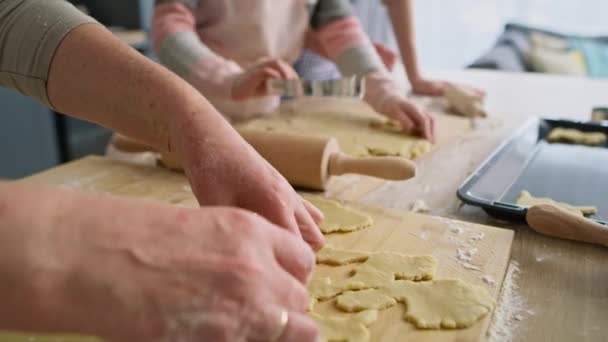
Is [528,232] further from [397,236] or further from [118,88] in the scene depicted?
[118,88]

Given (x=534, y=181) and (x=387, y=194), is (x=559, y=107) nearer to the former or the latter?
(x=534, y=181)

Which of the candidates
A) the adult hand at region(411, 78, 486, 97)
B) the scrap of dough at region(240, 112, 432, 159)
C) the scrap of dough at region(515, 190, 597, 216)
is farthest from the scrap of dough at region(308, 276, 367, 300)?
the adult hand at region(411, 78, 486, 97)

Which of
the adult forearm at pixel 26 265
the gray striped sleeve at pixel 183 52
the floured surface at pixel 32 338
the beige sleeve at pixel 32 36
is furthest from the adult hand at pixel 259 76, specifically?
the adult forearm at pixel 26 265

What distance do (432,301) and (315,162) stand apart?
0.35 meters

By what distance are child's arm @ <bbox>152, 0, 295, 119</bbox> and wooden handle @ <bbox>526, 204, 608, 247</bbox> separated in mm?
574

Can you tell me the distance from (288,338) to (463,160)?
0.79 metres

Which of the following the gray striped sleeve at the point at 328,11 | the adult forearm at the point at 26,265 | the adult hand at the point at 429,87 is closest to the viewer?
the adult forearm at the point at 26,265

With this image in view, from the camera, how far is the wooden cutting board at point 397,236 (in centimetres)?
57

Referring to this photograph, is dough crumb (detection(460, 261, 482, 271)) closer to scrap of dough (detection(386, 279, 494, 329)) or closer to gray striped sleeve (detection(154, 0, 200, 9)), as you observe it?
scrap of dough (detection(386, 279, 494, 329))

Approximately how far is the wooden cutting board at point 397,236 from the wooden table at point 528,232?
0.04 metres

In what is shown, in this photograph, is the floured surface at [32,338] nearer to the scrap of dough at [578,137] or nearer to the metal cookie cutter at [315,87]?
the metal cookie cutter at [315,87]

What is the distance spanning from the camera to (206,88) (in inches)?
46.9

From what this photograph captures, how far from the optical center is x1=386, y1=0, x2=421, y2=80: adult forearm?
5.53 ft

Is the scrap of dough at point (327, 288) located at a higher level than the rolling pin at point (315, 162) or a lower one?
lower
